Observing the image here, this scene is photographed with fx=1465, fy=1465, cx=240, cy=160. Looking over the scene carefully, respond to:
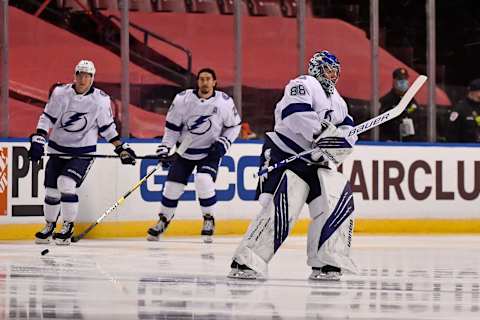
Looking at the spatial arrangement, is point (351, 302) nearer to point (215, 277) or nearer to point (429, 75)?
point (215, 277)

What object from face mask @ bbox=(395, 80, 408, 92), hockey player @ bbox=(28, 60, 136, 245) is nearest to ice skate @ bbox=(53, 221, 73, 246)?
hockey player @ bbox=(28, 60, 136, 245)

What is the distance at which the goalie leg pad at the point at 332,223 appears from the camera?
27.1 feet

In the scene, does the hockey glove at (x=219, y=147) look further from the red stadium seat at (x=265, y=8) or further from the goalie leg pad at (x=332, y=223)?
the goalie leg pad at (x=332, y=223)

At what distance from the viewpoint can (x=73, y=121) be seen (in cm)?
1220

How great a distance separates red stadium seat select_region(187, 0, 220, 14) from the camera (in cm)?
1455

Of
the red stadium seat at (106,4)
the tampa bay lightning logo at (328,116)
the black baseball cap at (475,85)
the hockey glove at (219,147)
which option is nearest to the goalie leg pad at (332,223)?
the tampa bay lightning logo at (328,116)

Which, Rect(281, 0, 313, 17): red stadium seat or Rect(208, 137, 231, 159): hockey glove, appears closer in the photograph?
Rect(208, 137, 231, 159): hockey glove

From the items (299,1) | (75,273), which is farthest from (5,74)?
(75,273)

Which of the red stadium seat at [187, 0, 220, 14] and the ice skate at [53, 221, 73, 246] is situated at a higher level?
the red stadium seat at [187, 0, 220, 14]

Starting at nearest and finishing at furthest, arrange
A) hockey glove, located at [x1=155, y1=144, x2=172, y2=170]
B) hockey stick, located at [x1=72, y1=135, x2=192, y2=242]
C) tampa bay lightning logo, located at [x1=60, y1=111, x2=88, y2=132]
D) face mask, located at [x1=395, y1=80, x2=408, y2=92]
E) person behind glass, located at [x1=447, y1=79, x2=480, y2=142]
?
tampa bay lightning logo, located at [x1=60, y1=111, x2=88, y2=132] → hockey stick, located at [x1=72, y1=135, x2=192, y2=242] → hockey glove, located at [x1=155, y1=144, x2=172, y2=170] → face mask, located at [x1=395, y1=80, x2=408, y2=92] → person behind glass, located at [x1=447, y1=79, x2=480, y2=142]

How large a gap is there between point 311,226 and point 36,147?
157 inches

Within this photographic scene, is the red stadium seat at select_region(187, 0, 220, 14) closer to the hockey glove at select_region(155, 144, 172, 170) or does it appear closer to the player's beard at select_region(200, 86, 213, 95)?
the player's beard at select_region(200, 86, 213, 95)

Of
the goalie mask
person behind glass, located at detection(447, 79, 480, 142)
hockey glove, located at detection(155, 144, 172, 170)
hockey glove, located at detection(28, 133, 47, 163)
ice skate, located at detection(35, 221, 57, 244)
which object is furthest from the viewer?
person behind glass, located at detection(447, 79, 480, 142)

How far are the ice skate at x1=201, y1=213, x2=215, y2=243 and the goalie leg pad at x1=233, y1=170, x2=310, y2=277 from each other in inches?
173
